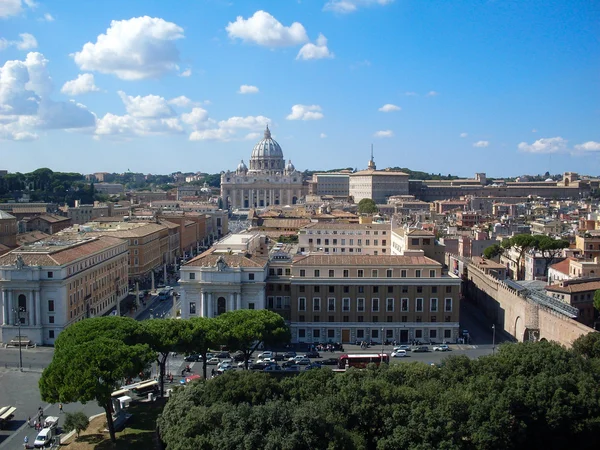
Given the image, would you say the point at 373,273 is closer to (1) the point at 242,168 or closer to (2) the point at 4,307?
(2) the point at 4,307

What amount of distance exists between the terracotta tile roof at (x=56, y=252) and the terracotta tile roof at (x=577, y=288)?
3264cm

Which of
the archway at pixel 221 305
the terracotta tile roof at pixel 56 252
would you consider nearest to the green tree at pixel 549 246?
the archway at pixel 221 305

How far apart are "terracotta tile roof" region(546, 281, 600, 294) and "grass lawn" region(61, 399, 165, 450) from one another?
28.7 meters

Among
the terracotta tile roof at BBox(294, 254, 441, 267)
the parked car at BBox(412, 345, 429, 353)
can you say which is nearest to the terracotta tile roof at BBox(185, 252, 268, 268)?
the terracotta tile roof at BBox(294, 254, 441, 267)

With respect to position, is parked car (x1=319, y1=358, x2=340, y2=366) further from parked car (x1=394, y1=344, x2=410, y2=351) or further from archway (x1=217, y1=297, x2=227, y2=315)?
archway (x1=217, y1=297, x2=227, y2=315)

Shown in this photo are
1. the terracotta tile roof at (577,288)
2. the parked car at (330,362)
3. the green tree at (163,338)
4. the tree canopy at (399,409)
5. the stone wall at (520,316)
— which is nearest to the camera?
the tree canopy at (399,409)

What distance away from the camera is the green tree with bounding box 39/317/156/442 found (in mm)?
26906

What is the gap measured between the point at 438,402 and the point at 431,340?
61.9 feet

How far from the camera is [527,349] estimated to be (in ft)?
99.1

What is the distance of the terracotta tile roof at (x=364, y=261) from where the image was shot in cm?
4359

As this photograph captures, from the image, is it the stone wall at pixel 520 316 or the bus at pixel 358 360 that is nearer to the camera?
the bus at pixel 358 360

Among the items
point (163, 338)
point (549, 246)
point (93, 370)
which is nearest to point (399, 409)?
point (93, 370)

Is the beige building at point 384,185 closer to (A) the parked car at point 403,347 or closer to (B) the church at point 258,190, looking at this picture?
(B) the church at point 258,190

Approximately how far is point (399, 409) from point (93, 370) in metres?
12.0
